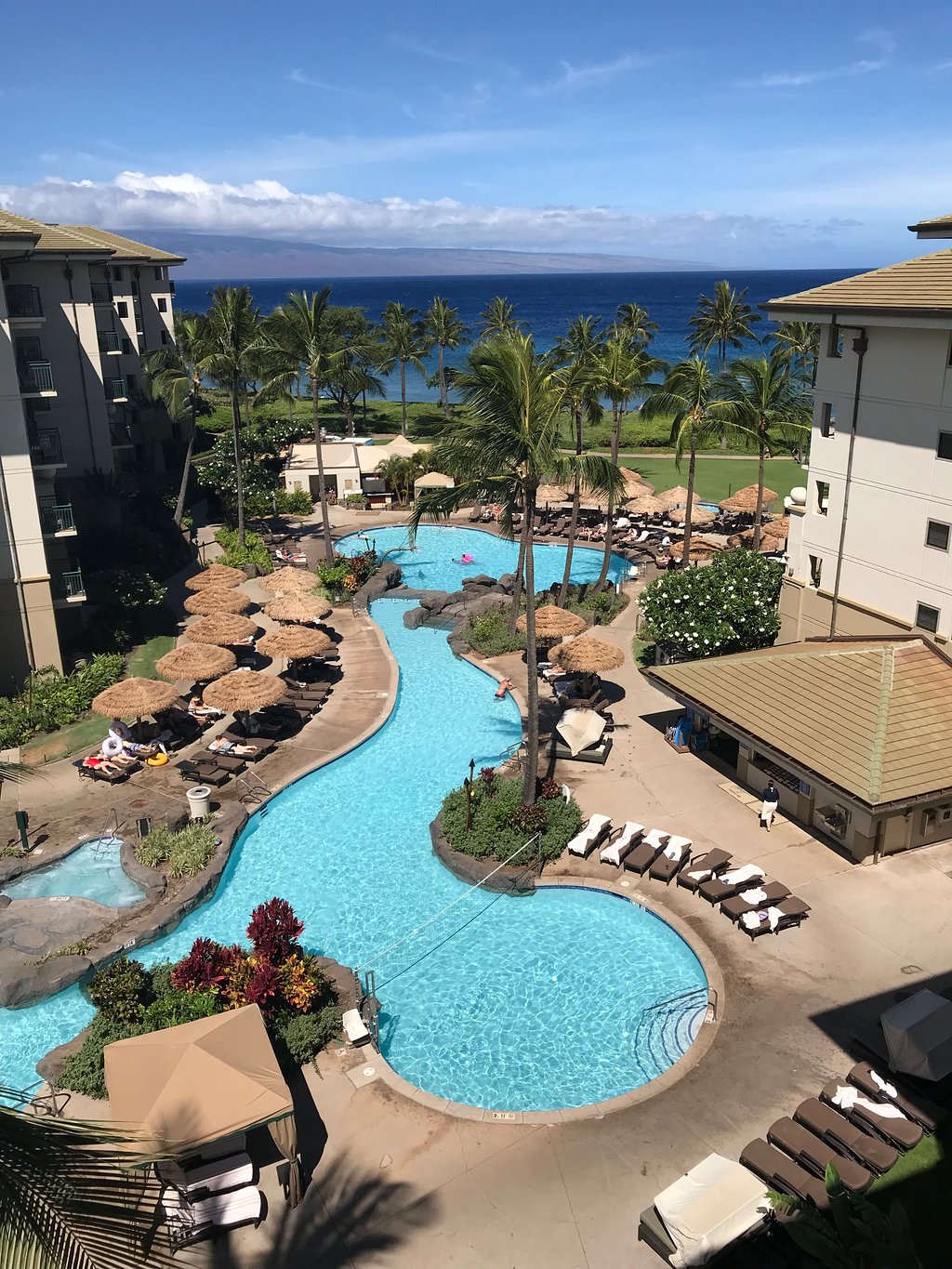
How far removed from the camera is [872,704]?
21.2 metres

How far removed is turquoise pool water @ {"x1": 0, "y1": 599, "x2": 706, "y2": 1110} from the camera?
16.2 metres

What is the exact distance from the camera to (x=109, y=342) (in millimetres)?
40906

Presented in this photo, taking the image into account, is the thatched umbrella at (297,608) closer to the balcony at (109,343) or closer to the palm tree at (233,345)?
the palm tree at (233,345)

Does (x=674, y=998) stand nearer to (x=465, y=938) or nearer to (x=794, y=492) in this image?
(x=465, y=938)

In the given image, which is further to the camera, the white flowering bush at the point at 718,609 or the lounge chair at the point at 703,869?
the white flowering bush at the point at 718,609

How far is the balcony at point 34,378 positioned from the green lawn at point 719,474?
3442 cm

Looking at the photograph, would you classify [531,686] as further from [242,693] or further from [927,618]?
[927,618]

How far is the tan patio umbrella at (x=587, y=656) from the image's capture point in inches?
1080

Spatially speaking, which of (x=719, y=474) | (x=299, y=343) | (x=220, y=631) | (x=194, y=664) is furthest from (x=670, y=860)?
(x=719, y=474)

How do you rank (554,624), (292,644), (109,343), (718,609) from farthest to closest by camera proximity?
(109,343)
(554,624)
(292,644)
(718,609)

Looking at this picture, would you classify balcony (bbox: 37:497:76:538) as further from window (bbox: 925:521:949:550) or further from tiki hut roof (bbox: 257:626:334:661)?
window (bbox: 925:521:949:550)

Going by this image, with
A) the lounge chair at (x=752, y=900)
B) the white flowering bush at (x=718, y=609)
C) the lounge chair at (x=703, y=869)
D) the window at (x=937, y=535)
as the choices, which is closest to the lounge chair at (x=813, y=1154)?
the lounge chair at (x=752, y=900)

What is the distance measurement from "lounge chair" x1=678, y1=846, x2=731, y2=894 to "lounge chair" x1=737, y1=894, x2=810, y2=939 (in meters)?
1.31

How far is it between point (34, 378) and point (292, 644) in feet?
37.9
